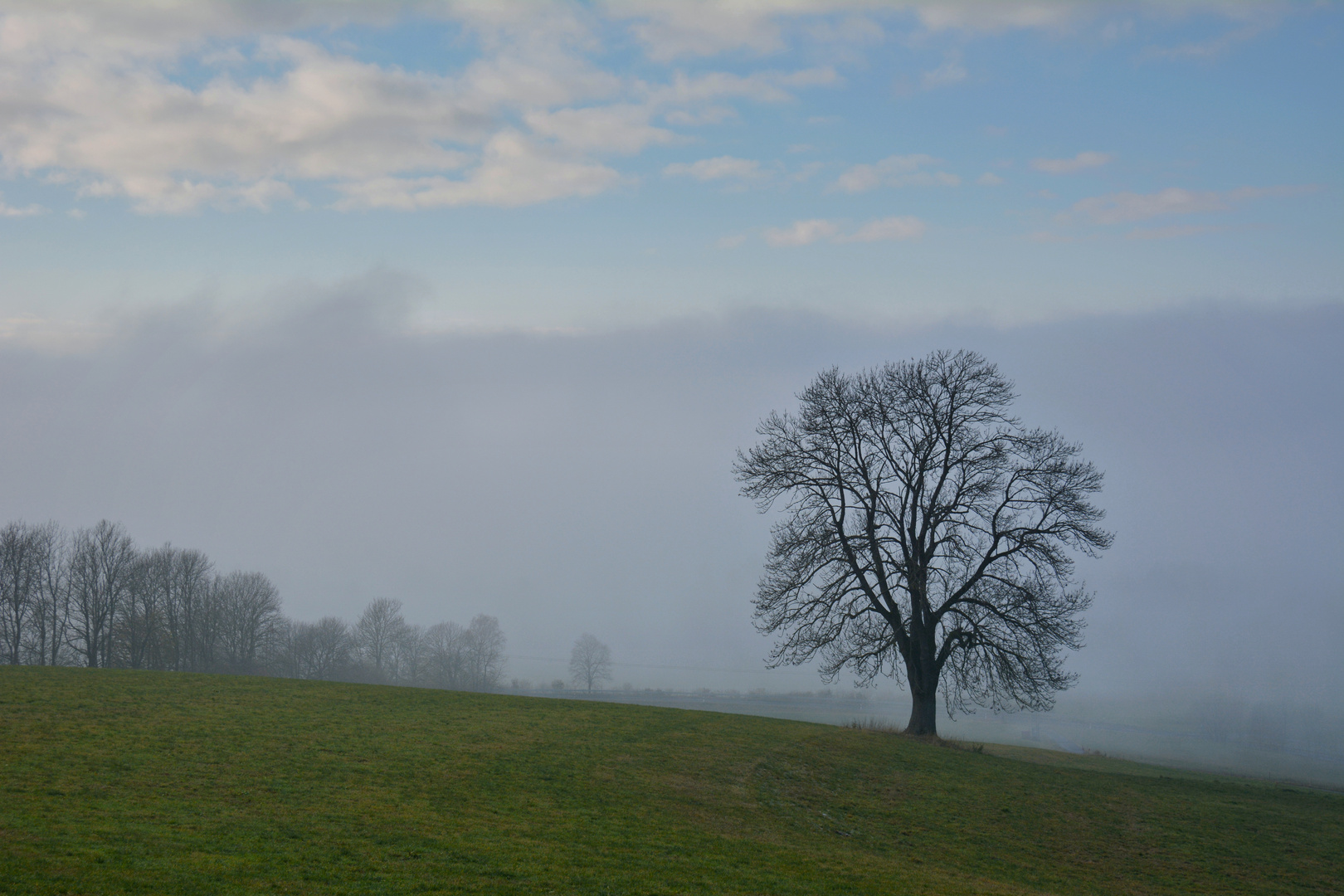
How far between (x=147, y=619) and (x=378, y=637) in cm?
3780

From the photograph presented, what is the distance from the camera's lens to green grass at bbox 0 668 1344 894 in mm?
11266

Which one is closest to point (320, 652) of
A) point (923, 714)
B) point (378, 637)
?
point (378, 637)

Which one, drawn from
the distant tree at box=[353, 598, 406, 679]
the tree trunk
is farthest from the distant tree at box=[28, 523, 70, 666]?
the tree trunk

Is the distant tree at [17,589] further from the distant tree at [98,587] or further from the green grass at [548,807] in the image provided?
the green grass at [548,807]

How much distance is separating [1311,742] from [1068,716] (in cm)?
3951

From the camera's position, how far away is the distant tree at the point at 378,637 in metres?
108

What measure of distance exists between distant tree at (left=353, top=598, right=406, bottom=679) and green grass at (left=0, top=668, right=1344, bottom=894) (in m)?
87.3

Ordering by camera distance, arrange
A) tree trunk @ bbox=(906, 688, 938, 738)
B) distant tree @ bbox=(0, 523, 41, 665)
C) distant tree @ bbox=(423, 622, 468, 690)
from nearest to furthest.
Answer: tree trunk @ bbox=(906, 688, 938, 738) < distant tree @ bbox=(0, 523, 41, 665) < distant tree @ bbox=(423, 622, 468, 690)

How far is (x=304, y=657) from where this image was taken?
9456 cm

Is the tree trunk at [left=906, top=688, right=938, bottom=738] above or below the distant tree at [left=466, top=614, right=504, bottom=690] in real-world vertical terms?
above

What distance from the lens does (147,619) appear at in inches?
2928

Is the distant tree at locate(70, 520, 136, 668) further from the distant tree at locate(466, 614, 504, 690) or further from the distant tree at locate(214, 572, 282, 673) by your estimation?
the distant tree at locate(466, 614, 504, 690)

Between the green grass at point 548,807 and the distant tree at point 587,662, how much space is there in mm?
100778

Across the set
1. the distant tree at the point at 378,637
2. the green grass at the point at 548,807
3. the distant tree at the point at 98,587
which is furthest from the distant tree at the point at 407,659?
the green grass at the point at 548,807
